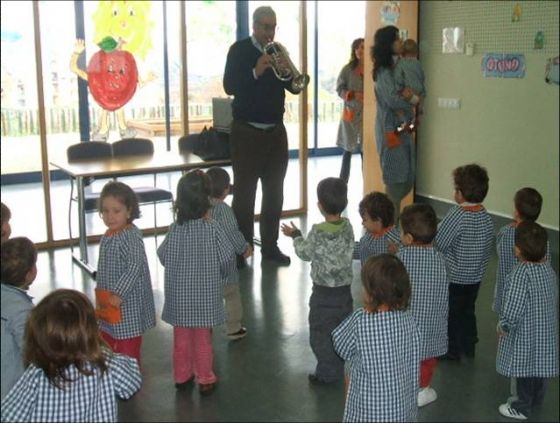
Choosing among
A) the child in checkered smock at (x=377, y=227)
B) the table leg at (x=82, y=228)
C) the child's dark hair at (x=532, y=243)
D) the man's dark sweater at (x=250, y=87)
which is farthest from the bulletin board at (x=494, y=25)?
the table leg at (x=82, y=228)

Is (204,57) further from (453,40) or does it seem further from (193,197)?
(193,197)

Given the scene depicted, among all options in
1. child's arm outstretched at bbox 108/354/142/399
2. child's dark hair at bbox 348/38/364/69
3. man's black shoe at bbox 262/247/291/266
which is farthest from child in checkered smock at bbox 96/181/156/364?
child's dark hair at bbox 348/38/364/69

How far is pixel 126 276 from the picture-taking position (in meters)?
3.46

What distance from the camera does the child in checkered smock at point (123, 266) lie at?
3.49 m

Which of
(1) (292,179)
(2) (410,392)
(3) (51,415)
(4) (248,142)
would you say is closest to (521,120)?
(4) (248,142)

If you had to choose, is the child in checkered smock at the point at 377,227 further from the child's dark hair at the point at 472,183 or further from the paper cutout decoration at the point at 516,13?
the paper cutout decoration at the point at 516,13

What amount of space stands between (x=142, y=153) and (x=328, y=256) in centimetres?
326

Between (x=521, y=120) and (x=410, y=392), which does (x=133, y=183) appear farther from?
(x=410, y=392)

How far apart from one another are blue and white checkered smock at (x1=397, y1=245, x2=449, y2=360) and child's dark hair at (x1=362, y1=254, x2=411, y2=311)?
806mm

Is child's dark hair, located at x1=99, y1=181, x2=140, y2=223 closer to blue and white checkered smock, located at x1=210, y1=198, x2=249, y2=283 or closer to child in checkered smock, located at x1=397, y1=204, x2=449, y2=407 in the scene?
blue and white checkered smock, located at x1=210, y1=198, x2=249, y2=283

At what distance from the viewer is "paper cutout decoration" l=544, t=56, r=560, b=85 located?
5.96 metres

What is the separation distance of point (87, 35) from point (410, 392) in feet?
16.4

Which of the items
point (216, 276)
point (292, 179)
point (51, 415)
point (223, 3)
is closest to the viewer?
point (51, 415)

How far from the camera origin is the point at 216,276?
366 centimetres
